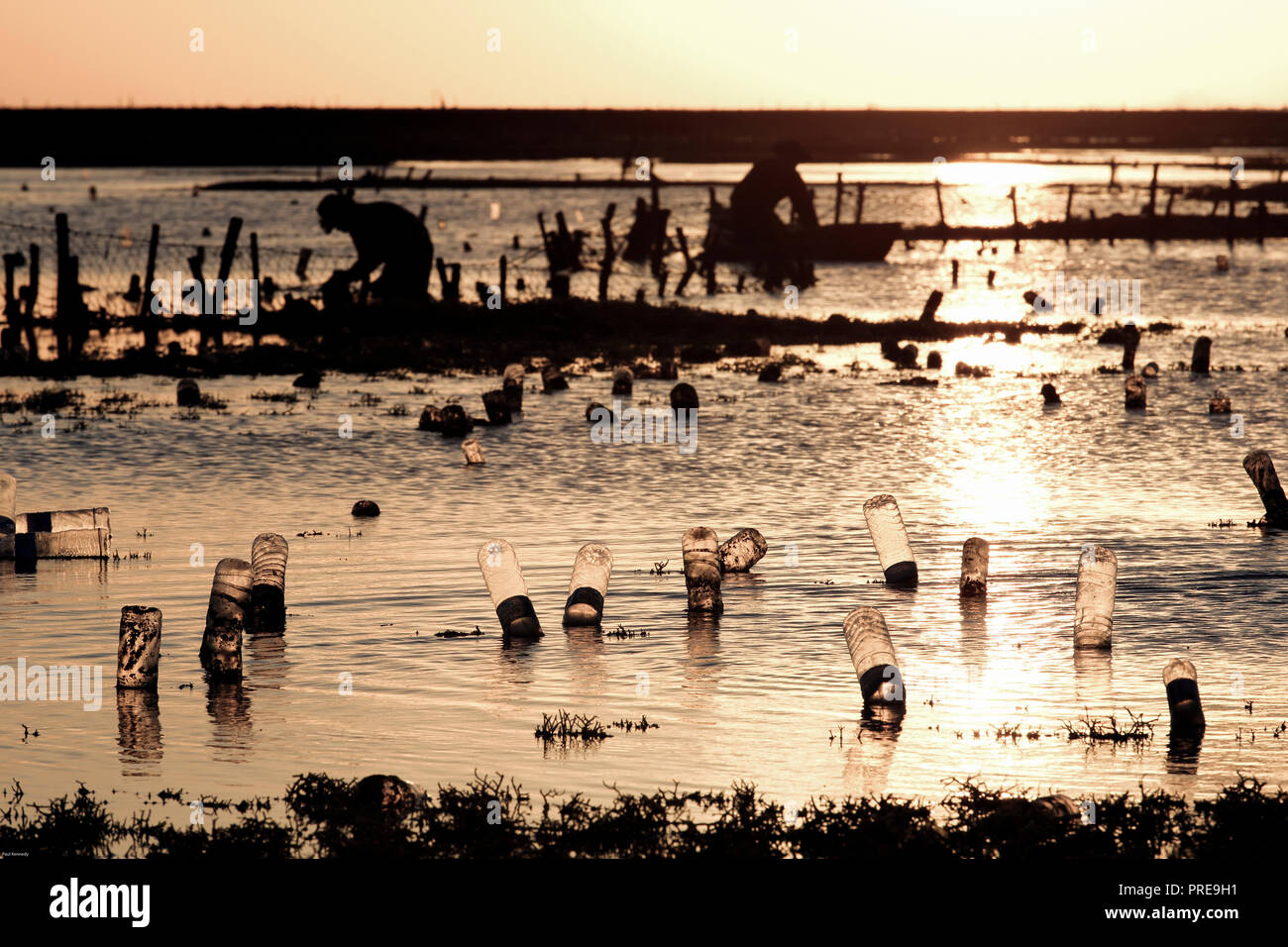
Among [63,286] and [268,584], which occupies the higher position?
[63,286]

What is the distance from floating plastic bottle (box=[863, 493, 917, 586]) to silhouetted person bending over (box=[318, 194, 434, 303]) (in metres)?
30.5

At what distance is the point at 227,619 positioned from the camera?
1145 cm

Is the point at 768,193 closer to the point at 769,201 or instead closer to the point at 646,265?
the point at 769,201

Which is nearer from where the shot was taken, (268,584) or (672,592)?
(268,584)

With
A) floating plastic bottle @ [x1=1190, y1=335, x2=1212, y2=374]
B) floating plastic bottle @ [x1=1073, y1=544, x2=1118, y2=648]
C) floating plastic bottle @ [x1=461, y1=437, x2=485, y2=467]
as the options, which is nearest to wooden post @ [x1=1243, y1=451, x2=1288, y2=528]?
floating plastic bottle @ [x1=1073, y1=544, x2=1118, y2=648]

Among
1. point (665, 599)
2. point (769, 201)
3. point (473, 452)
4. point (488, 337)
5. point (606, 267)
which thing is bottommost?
point (665, 599)

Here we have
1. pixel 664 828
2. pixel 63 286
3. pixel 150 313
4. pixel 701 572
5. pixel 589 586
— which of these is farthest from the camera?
pixel 150 313

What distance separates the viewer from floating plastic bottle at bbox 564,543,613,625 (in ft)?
42.3

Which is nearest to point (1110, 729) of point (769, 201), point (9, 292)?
point (9, 292)

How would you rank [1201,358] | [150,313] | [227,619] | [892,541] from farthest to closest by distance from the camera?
[150,313]
[1201,358]
[892,541]
[227,619]

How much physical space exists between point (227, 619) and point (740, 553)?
5.37 m

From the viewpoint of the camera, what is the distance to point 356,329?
39.0 metres
